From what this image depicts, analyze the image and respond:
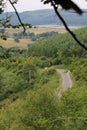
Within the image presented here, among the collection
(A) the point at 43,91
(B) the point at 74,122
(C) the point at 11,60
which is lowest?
(A) the point at 43,91

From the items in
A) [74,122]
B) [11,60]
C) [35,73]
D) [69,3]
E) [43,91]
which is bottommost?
[35,73]

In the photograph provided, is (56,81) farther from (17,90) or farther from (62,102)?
(62,102)

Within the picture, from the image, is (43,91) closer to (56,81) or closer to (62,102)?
(62,102)

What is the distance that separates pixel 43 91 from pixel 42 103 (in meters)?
3.88

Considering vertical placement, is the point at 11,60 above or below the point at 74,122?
above

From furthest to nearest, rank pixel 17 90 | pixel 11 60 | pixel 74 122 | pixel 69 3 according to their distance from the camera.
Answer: pixel 17 90, pixel 74 122, pixel 11 60, pixel 69 3

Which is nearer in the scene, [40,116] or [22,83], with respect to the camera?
[40,116]

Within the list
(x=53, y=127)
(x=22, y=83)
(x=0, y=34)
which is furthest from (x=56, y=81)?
(x=0, y=34)

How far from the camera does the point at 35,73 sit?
139m

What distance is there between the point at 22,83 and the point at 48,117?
79.1 metres

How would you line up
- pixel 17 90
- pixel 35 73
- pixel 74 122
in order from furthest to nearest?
pixel 35 73 → pixel 17 90 → pixel 74 122

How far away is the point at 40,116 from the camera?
48156 millimetres

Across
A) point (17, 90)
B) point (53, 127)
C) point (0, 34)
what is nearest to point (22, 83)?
point (17, 90)

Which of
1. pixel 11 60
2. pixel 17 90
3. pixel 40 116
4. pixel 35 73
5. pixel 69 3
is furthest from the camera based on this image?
pixel 35 73
